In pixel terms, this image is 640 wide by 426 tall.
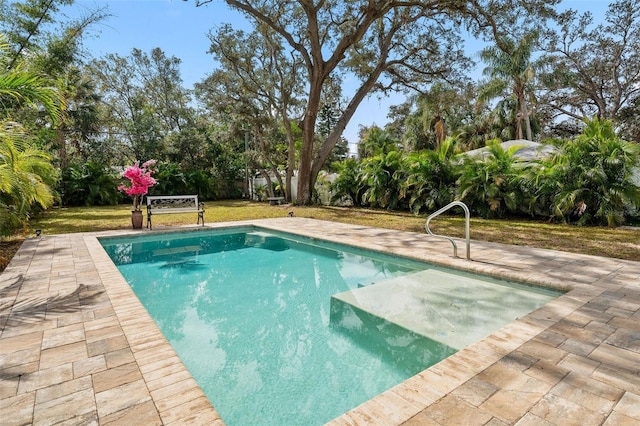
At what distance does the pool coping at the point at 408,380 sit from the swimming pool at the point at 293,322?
0.45 meters

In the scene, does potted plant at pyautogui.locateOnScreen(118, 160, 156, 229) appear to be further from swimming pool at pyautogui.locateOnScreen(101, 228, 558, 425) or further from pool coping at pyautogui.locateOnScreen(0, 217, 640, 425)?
pool coping at pyautogui.locateOnScreen(0, 217, 640, 425)

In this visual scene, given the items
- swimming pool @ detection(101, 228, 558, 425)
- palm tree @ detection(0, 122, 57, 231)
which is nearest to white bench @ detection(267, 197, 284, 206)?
palm tree @ detection(0, 122, 57, 231)

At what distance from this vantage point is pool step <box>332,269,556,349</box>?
3.41m

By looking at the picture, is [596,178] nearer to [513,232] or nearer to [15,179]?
[513,232]

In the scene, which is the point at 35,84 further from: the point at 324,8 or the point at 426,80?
the point at 426,80

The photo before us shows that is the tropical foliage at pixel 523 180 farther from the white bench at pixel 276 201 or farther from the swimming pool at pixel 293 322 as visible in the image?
the swimming pool at pixel 293 322

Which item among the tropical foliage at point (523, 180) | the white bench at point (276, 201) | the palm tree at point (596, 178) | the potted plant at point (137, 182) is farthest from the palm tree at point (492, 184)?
the potted plant at point (137, 182)

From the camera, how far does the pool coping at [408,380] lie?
180 cm

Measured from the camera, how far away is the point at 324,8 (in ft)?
44.5

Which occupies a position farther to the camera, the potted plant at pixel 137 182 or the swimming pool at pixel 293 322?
the potted plant at pixel 137 182

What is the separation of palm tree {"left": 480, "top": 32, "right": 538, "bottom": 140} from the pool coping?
58.7ft

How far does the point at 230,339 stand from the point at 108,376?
135 cm

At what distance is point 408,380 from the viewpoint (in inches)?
84.6

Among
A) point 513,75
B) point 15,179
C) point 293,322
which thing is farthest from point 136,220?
point 513,75
